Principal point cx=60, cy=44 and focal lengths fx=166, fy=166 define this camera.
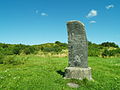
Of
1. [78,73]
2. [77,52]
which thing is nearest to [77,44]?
[77,52]

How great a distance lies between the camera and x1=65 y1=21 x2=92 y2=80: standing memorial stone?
970cm

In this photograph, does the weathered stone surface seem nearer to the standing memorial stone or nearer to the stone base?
the standing memorial stone

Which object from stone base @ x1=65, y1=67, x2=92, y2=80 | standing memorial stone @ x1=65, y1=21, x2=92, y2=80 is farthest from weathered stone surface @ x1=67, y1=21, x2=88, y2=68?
stone base @ x1=65, y1=67, x2=92, y2=80

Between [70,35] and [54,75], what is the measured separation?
2684 mm

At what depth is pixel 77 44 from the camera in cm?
998

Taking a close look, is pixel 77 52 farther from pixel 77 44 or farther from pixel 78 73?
pixel 78 73

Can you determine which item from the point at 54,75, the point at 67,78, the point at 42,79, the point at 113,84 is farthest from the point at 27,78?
the point at 113,84

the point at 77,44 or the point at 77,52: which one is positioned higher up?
the point at 77,44

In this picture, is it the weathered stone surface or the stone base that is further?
the weathered stone surface

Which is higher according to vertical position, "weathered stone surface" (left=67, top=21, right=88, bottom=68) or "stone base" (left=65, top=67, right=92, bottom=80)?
"weathered stone surface" (left=67, top=21, right=88, bottom=68)

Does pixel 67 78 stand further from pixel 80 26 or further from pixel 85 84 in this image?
pixel 80 26

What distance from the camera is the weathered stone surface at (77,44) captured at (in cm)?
980

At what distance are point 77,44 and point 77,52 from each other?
1.62ft

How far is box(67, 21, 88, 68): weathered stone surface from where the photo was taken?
32.2ft
